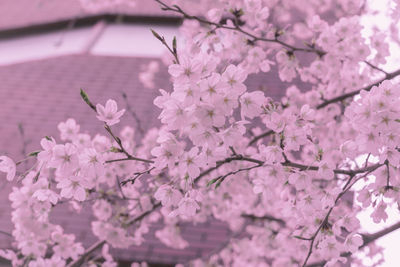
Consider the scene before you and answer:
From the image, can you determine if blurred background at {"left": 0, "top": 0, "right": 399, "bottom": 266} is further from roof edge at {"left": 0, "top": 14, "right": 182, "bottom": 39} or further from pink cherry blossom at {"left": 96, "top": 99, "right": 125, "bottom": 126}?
pink cherry blossom at {"left": 96, "top": 99, "right": 125, "bottom": 126}

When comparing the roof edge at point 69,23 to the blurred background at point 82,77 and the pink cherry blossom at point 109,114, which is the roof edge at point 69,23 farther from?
the pink cherry blossom at point 109,114

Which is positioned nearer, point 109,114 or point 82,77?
point 109,114

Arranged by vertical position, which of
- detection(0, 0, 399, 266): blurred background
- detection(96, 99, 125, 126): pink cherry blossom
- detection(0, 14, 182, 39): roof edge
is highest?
detection(96, 99, 125, 126): pink cherry blossom

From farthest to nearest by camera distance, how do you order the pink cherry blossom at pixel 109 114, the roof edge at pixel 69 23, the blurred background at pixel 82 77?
the roof edge at pixel 69 23, the blurred background at pixel 82 77, the pink cherry blossom at pixel 109 114

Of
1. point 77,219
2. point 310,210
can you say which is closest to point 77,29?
point 77,219

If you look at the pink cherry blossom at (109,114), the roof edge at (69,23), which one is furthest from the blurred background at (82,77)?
the pink cherry blossom at (109,114)

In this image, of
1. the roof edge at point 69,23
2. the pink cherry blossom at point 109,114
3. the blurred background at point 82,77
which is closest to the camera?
the pink cherry blossom at point 109,114

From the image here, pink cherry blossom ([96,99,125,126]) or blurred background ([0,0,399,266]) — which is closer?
pink cherry blossom ([96,99,125,126])

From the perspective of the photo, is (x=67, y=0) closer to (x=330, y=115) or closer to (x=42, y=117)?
(x=42, y=117)

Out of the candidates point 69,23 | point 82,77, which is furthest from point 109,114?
point 69,23

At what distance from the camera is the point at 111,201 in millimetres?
2797

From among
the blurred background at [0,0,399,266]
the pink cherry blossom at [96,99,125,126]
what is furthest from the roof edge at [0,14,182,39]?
the pink cherry blossom at [96,99,125,126]

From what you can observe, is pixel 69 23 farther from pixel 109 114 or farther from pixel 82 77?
pixel 109 114

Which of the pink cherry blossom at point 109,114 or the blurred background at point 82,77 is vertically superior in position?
the pink cherry blossom at point 109,114
